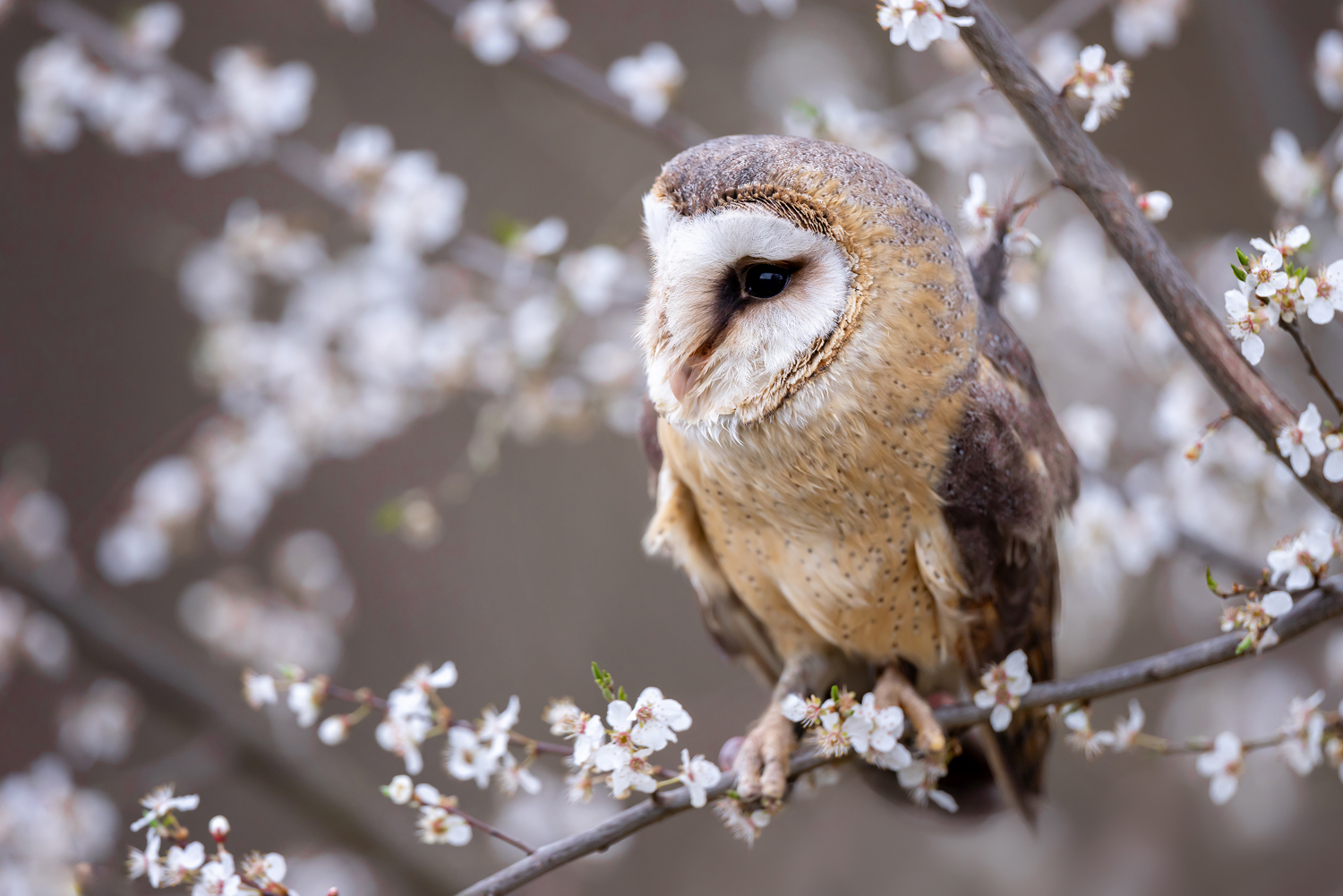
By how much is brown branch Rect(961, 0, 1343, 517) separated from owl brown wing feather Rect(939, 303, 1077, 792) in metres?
0.21

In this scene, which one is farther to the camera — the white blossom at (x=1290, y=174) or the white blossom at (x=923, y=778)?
the white blossom at (x=1290, y=174)

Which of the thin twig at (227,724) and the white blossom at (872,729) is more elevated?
the thin twig at (227,724)

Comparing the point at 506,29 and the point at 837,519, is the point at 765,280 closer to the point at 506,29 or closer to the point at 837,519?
the point at 837,519

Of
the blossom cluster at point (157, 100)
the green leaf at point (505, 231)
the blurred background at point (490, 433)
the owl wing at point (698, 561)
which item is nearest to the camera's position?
the owl wing at point (698, 561)

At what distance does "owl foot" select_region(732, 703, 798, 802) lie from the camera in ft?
3.74

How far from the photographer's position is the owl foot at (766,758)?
3.74 feet

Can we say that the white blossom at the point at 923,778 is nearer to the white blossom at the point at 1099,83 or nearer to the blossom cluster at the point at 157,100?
the white blossom at the point at 1099,83

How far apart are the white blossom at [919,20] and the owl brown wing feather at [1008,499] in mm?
337

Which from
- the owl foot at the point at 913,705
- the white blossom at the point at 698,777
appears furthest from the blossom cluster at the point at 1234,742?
the white blossom at the point at 698,777

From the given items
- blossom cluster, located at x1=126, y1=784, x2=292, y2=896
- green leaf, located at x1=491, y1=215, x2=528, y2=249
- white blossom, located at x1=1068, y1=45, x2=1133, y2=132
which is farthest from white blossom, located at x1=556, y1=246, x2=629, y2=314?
blossom cluster, located at x1=126, y1=784, x2=292, y2=896

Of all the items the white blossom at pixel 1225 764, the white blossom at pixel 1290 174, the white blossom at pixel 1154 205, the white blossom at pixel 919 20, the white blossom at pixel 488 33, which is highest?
the white blossom at pixel 488 33

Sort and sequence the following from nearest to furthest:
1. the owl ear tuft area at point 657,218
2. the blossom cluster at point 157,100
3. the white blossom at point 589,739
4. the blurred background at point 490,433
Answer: the white blossom at point 589,739
the owl ear tuft area at point 657,218
the blurred background at point 490,433
the blossom cluster at point 157,100

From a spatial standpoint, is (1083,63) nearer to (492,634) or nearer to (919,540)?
(919,540)

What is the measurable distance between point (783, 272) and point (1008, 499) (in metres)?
0.37
